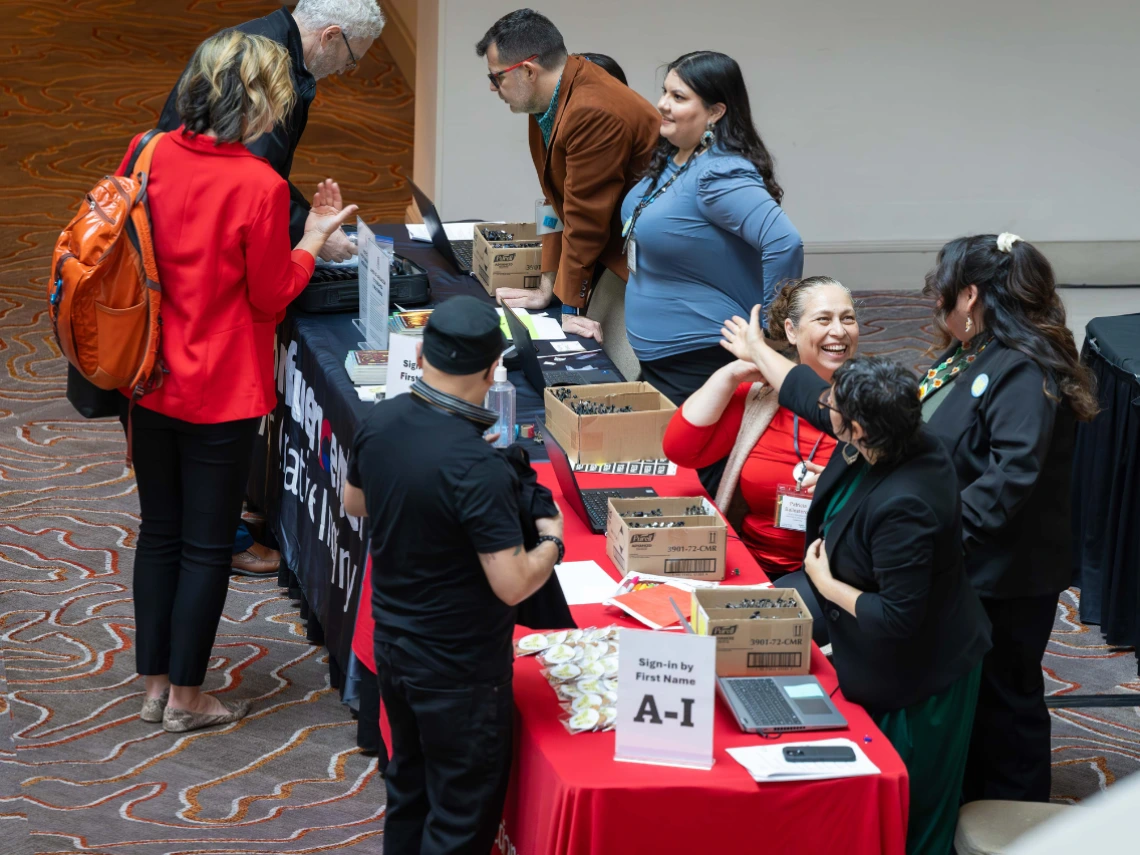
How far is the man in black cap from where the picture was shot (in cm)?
201

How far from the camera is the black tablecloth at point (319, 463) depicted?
11.0 feet

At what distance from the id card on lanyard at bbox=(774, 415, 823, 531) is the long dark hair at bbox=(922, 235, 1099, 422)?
0.55m

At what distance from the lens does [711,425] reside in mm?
3117

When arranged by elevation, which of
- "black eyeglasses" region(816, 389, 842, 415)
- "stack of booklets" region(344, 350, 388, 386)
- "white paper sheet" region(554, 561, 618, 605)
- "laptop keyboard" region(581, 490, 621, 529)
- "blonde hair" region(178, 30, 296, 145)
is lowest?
"white paper sheet" region(554, 561, 618, 605)

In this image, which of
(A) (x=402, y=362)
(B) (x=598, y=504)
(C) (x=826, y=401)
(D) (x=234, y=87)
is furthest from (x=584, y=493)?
(D) (x=234, y=87)

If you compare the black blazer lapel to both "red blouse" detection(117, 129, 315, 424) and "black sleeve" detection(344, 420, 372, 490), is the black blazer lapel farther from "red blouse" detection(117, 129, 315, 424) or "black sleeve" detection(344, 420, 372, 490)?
"red blouse" detection(117, 129, 315, 424)

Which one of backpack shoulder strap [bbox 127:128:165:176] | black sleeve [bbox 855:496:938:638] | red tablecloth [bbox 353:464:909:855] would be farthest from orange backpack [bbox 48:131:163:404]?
black sleeve [bbox 855:496:938:638]

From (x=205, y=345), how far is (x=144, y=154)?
45cm

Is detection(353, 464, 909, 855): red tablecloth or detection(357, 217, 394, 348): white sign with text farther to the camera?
detection(357, 217, 394, 348): white sign with text

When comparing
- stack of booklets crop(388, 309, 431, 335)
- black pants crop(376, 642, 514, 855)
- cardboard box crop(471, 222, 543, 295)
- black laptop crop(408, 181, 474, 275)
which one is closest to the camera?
black pants crop(376, 642, 514, 855)

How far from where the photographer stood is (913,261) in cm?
730

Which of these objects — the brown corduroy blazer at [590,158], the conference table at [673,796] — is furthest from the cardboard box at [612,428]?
the brown corduroy blazer at [590,158]

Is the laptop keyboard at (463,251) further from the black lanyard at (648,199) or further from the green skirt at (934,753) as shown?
the green skirt at (934,753)

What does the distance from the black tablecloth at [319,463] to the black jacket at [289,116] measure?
1.14 ft
